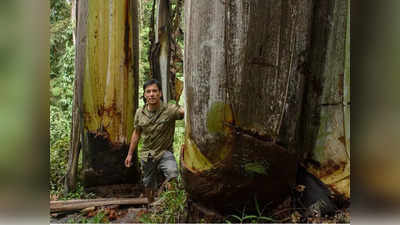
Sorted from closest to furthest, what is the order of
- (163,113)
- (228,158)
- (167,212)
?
(228,158) < (167,212) < (163,113)

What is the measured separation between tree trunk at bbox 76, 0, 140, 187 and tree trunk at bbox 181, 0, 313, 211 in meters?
0.68

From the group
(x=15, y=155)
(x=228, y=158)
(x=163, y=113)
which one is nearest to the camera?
(x=15, y=155)

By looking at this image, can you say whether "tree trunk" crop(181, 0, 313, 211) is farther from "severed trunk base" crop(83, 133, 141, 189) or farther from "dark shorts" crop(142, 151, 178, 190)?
"severed trunk base" crop(83, 133, 141, 189)

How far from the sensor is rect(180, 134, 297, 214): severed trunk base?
6.84ft

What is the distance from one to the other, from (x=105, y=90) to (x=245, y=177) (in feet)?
3.88

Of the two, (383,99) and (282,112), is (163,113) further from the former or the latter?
(383,99)

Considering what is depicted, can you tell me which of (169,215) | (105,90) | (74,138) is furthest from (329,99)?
(74,138)

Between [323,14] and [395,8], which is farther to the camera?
[323,14]

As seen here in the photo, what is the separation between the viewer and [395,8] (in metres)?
1.97

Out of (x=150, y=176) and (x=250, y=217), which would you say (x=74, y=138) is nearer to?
(x=150, y=176)

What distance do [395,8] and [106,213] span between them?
208 centimetres

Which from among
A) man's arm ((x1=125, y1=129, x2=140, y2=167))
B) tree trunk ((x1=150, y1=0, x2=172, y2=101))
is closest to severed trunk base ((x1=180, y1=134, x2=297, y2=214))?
man's arm ((x1=125, y1=129, x2=140, y2=167))

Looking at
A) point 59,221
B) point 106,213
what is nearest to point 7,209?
point 59,221

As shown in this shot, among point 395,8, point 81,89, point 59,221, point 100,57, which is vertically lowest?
point 59,221
